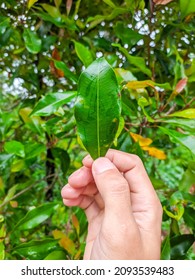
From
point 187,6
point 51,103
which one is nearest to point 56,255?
point 51,103

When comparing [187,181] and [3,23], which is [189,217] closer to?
[187,181]

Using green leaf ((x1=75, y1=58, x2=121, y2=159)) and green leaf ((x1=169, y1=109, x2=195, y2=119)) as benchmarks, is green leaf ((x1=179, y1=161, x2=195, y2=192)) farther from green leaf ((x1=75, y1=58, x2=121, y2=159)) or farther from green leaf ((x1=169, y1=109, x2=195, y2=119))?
green leaf ((x1=75, y1=58, x2=121, y2=159))

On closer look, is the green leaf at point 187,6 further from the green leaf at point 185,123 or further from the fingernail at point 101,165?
the fingernail at point 101,165

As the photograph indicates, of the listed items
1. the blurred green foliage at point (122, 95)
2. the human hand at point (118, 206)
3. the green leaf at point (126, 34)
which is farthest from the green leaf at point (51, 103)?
the green leaf at point (126, 34)
